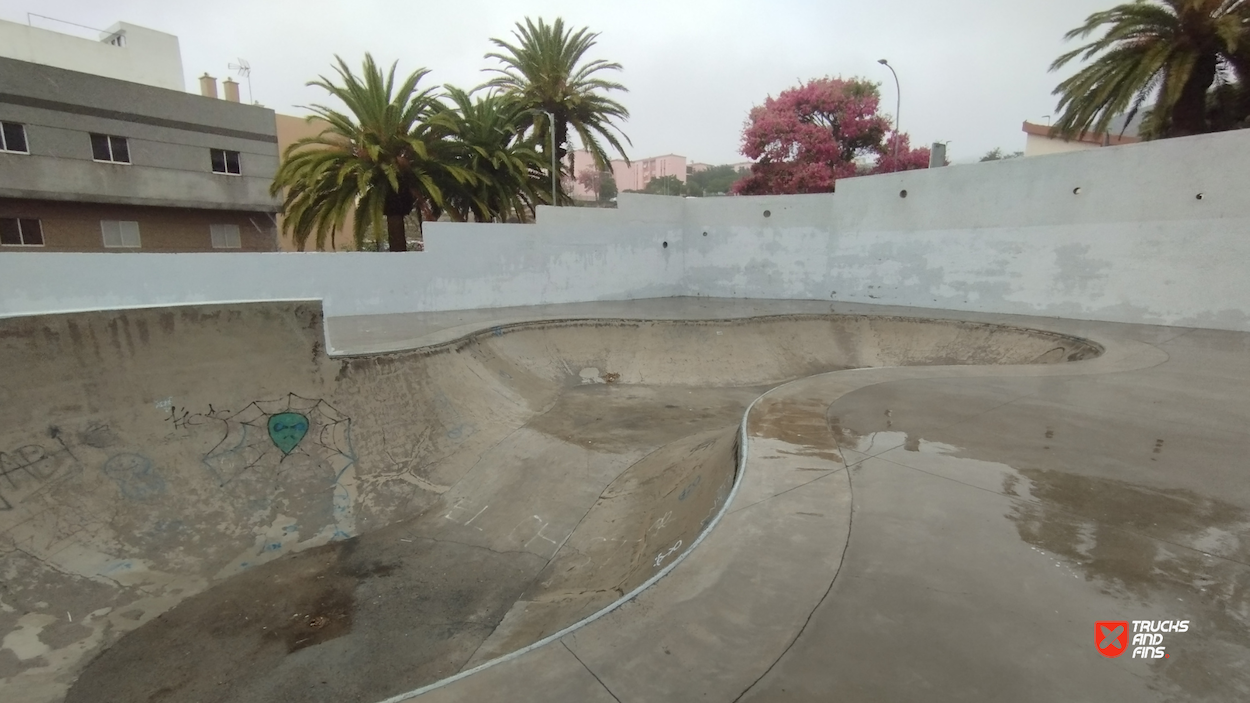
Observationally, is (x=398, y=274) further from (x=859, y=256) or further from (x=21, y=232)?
(x=21, y=232)

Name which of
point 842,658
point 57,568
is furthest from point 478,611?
point 842,658

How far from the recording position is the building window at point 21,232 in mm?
18281

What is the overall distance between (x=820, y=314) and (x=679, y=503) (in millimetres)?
10079

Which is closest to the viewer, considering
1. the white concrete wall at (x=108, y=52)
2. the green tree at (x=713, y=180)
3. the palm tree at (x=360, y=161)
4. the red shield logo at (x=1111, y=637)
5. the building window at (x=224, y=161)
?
the red shield logo at (x=1111, y=637)

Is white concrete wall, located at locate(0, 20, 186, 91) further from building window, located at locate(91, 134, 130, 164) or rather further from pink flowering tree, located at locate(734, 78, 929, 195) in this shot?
pink flowering tree, located at locate(734, 78, 929, 195)

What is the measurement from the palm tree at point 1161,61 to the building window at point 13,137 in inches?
1243

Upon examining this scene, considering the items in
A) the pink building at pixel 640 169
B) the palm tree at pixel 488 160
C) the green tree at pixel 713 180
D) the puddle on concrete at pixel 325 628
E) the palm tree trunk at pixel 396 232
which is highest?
→ the pink building at pixel 640 169

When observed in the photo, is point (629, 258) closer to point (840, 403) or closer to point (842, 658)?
point (840, 403)

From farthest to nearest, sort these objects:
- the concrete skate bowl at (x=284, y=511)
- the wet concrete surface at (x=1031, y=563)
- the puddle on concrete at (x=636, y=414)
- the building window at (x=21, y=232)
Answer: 1. the building window at (x=21, y=232)
2. the puddle on concrete at (x=636, y=414)
3. the concrete skate bowl at (x=284, y=511)
4. the wet concrete surface at (x=1031, y=563)

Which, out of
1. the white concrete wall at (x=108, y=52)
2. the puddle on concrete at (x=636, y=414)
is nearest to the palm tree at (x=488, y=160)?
the puddle on concrete at (x=636, y=414)

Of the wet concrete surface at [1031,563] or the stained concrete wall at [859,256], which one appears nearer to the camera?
the wet concrete surface at [1031,563]

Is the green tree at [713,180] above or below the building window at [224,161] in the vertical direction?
above

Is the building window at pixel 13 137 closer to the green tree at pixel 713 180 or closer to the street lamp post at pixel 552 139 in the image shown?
the street lamp post at pixel 552 139

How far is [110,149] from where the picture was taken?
19.7 metres
